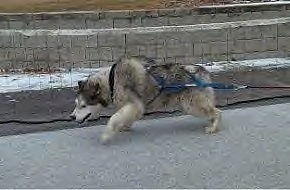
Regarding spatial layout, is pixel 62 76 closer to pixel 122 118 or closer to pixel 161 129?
pixel 161 129

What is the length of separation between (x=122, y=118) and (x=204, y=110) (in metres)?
0.91

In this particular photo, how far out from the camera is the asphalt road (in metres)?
5.23

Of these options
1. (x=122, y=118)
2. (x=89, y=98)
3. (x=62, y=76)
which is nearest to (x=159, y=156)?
(x=122, y=118)

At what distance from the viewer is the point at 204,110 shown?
6.71 metres

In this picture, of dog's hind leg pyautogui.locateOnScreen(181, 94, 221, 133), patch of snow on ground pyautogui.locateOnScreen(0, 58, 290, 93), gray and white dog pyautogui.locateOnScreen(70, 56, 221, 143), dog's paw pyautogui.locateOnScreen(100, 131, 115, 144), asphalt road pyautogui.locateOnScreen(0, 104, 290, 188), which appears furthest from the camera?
patch of snow on ground pyautogui.locateOnScreen(0, 58, 290, 93)

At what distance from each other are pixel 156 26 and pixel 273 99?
3.36 meters

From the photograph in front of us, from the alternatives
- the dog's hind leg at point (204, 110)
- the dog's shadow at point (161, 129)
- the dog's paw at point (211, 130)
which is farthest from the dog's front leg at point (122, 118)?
the dog's paw at point (211, 130)

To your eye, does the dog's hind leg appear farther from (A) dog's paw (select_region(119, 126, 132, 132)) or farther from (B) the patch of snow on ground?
(B) the patch of snow on ground

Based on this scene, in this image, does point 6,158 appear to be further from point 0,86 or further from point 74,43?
point 74,43

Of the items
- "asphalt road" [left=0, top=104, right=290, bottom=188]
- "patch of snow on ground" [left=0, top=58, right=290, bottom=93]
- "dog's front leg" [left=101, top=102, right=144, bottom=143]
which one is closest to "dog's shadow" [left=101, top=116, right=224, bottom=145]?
"asphalt road" [left=0, top=104, right=290, bottom=188]

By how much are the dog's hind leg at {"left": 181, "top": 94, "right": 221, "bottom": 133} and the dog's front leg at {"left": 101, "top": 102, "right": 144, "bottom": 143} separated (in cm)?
52

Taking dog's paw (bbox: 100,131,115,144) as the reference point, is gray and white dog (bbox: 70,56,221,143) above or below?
above

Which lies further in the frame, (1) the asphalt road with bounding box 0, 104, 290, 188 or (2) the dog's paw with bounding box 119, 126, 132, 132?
(2) the dog's paw with bounding box 119, 126, 132, 132

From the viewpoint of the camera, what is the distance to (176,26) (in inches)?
422
